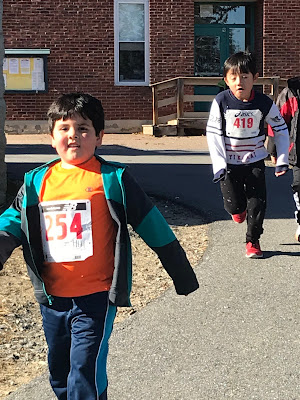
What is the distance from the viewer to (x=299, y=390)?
4.14 meters

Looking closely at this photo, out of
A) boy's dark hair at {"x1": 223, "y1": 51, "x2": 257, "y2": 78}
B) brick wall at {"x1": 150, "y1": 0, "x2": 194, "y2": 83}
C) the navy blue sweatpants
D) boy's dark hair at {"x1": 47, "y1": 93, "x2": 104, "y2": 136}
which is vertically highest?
brick wall at {"x1": 150, "y1": 0, "x2": 194, "y2": 83}

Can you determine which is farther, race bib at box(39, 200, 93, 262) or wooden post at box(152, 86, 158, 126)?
wooden post at box(152, 86, 158, 126)

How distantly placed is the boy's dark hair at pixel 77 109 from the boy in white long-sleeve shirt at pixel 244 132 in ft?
11.3

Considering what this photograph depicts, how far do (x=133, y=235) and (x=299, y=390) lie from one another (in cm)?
442

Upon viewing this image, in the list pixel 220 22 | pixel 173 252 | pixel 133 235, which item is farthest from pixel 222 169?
pixel 220 22

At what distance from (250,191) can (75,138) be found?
4.03 m

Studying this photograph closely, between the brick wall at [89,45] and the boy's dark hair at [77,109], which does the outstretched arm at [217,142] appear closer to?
the boy's dark hair at [77,109]

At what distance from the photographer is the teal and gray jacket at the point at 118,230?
332 centimetres

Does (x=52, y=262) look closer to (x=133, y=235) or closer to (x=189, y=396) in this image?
(x=189, y=396)

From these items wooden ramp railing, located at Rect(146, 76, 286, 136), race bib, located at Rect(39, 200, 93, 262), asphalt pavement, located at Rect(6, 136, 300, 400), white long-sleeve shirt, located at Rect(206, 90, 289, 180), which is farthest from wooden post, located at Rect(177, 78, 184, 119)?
race bib, located at Rect(39, 200, 93, 262)

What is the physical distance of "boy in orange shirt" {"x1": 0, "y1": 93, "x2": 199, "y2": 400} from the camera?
332cm

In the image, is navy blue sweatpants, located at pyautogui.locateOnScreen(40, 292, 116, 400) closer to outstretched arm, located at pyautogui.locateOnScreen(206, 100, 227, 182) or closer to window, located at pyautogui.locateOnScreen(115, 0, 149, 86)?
outstretched arm, located at pyautogui.locateOnScreen(206, 100, 227, 182)

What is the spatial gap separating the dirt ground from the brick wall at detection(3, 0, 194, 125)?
11754 mm

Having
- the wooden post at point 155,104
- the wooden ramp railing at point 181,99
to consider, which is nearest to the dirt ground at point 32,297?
the wooden ramp railing at point 181,99
